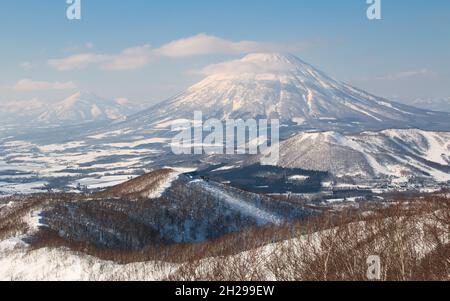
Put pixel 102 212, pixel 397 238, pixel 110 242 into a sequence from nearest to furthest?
pixel 397 238 < pixel 110 242 < pixel 102 212

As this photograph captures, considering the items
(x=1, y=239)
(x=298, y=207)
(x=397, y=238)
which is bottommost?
(x=298, y=207)

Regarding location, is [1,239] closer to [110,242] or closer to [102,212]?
[110,242]

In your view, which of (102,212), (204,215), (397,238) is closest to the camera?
(397,238)

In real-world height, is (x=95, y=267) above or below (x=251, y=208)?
above
